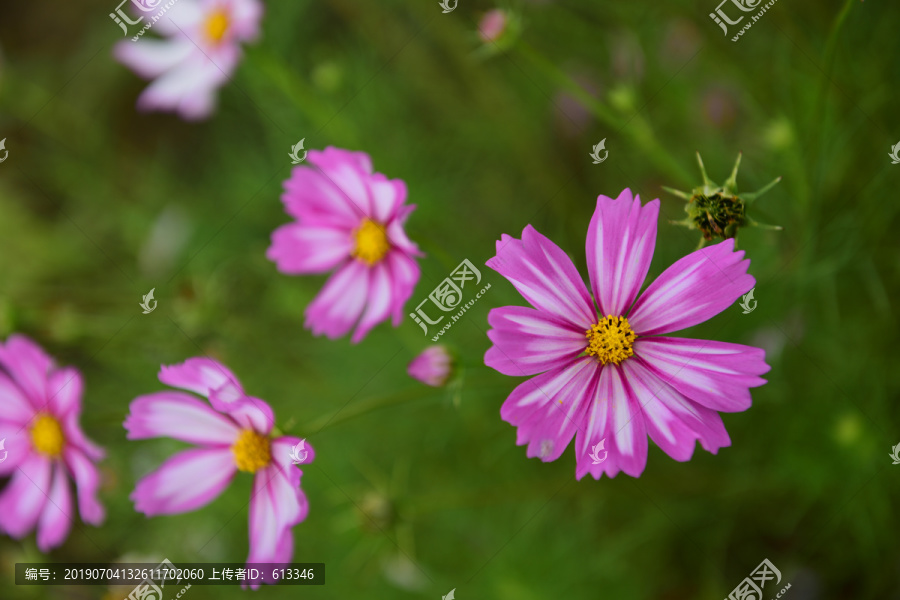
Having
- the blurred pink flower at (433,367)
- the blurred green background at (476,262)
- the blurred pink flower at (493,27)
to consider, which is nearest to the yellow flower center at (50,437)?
the blurred green background at (476,262)

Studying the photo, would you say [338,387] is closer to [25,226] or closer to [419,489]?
[419,489]

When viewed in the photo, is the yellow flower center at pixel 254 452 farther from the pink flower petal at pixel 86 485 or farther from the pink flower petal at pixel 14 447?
the pink flower petal at pixel 14 447

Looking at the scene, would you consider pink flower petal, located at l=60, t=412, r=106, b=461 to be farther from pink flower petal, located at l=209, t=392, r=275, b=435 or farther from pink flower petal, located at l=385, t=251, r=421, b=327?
pink flower petal, located at l=385, t=251, r=421, b=327

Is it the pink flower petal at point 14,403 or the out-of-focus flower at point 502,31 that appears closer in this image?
the out-of-focus flower at point 502,31

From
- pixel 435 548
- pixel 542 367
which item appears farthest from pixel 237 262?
pixel 542 367

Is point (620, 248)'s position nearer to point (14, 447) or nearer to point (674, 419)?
point (674, 419)

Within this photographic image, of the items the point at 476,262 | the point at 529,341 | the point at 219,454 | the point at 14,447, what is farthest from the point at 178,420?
the point at 476,262

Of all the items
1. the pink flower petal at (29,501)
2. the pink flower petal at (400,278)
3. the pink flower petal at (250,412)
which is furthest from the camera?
the pink flower petal at (29,501)
